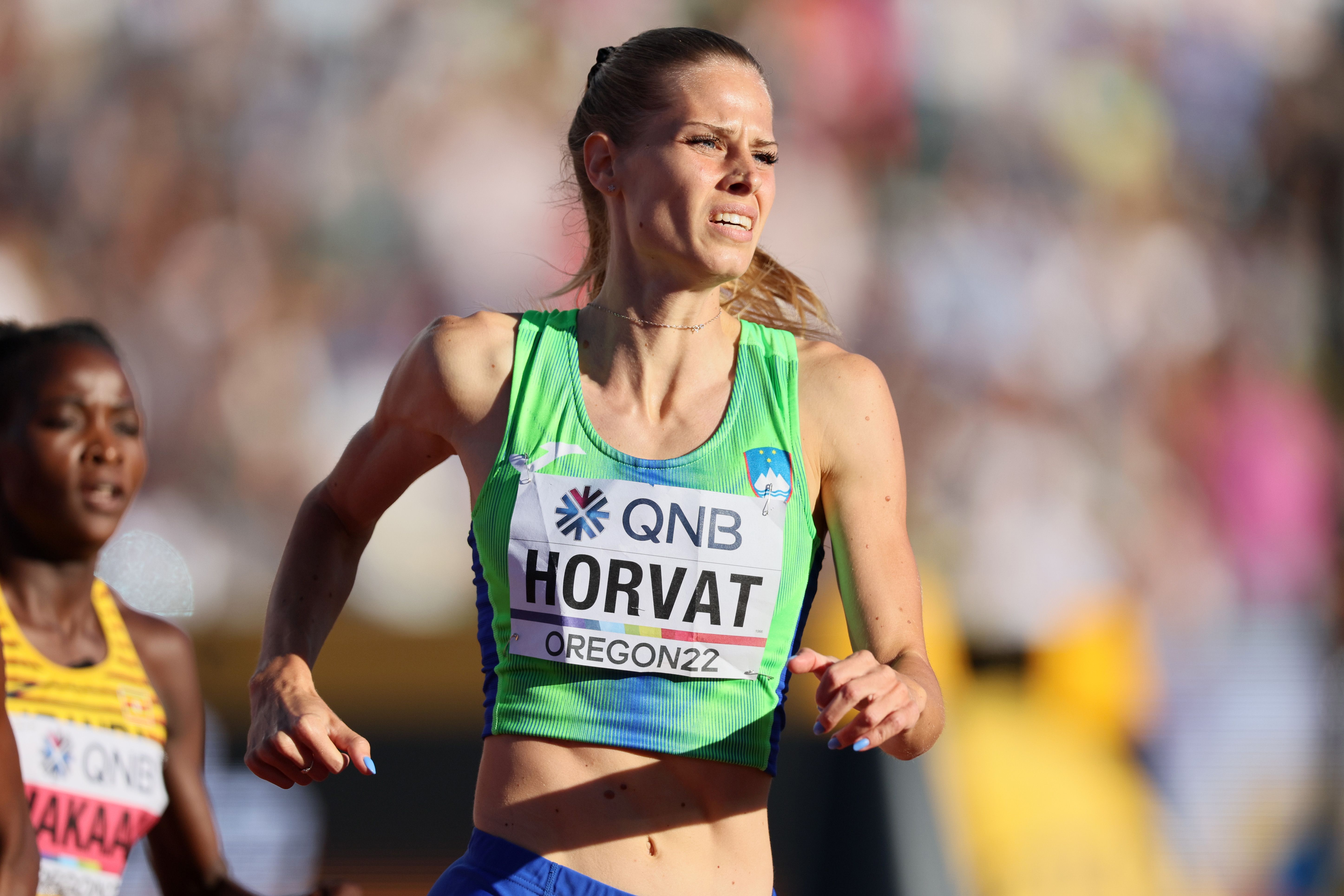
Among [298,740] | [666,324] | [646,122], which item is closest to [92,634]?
[298,740]

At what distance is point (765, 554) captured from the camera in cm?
205

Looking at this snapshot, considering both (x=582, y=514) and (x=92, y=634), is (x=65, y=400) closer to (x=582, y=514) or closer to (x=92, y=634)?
(x=92, y=634)

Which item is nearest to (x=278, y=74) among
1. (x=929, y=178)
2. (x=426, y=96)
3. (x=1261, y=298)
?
(x=426, y=96)

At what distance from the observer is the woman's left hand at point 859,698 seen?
169 cm

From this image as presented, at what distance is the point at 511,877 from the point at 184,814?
147 cm

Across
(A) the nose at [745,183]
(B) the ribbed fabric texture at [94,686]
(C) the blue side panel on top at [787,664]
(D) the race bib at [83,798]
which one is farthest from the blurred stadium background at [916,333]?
(A) the nose at [745,183]

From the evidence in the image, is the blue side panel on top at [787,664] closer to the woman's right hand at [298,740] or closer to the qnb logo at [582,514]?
the qnb logo at [582,514]

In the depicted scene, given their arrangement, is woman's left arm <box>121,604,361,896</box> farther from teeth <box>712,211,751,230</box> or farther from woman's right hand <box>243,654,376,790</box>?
teeth <box>712,211,751,230</box>

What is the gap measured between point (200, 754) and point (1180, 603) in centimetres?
427

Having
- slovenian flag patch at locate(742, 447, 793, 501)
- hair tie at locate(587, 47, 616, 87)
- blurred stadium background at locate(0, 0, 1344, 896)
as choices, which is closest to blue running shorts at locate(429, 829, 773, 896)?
slovenian flag patch at locate(742, 447, 793, 501)

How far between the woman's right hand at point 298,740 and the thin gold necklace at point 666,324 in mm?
793

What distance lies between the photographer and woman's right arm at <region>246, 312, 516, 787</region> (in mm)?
2158

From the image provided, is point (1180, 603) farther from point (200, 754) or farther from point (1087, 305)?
point (200, 754)

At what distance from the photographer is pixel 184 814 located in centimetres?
312
